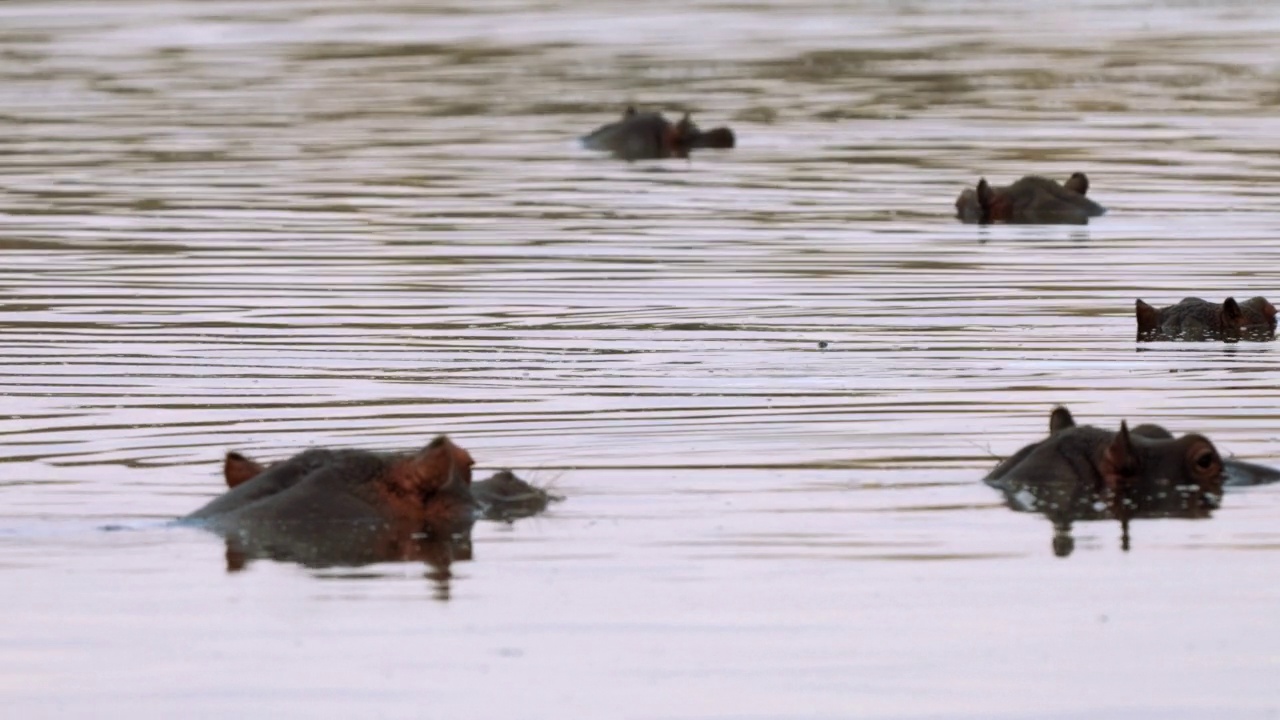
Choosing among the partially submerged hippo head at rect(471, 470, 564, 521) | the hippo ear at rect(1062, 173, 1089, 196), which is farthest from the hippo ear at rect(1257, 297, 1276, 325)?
the hippo ear at rect(1062, 173, 1089, 196)

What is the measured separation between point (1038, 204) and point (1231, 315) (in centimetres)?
721

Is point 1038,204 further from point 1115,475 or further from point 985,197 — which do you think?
point 1115,475

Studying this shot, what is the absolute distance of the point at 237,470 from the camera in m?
10.4

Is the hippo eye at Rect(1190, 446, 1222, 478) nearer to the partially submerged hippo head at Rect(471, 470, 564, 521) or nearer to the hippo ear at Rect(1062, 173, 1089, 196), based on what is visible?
the partially submerged hippo head at Rect(471, 470, 564, 521)

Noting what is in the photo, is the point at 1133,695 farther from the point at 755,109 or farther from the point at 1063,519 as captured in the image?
the point at 755,109

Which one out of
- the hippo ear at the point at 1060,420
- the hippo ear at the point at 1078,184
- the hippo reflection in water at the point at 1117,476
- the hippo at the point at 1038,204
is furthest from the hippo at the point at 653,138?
the hippo reflection in water at the point at 1117,476

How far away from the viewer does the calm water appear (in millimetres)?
8328

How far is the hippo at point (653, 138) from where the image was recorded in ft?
93.7

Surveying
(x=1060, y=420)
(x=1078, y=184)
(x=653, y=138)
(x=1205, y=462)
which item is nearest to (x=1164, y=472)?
(x=1205, y=462)

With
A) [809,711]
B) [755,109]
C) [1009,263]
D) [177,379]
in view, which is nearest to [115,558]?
[809,711]

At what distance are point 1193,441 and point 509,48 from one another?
32.9 metres

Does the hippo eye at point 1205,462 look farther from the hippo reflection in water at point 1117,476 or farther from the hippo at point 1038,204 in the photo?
the hippo at point 1038,204

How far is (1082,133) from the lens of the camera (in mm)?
29594

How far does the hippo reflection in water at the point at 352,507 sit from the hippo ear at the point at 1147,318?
5.67 metres
